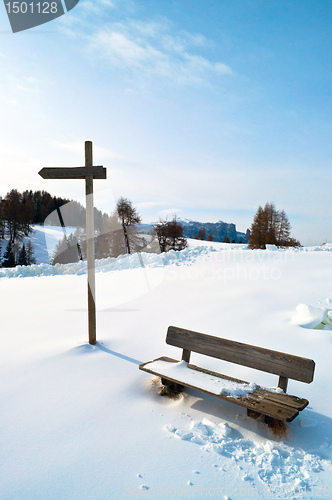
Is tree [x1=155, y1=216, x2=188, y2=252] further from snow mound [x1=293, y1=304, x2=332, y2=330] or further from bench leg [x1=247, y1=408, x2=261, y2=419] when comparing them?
bench leg [x1=247, y1=408, x2=261, y2=419]

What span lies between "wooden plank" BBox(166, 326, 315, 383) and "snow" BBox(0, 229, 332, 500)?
549mm

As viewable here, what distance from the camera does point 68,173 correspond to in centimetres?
550

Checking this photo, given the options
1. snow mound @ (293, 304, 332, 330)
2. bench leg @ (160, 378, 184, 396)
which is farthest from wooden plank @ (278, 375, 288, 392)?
snow mound @ (293, 304, 332, 330)

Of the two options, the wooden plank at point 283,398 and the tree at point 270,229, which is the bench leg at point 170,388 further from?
the tree at point 270,229

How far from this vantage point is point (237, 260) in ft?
46.6

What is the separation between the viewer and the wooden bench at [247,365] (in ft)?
10.9

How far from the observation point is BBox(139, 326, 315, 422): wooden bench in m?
3.33

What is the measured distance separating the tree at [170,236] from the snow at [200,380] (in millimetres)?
25480

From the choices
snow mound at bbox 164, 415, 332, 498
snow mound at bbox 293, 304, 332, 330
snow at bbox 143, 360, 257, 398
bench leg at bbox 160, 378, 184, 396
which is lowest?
snow mound at bbox 164, 415, 332, 498

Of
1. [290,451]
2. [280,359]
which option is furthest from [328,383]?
[290,451]

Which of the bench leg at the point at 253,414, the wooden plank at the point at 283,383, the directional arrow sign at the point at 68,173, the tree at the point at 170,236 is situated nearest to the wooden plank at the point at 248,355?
the wooden plank at the point at 283,383

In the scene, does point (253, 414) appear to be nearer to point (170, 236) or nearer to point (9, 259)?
point (170, 236)

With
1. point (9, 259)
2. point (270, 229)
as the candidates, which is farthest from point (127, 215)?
point (9, 259)

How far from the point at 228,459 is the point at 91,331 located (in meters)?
3.46
